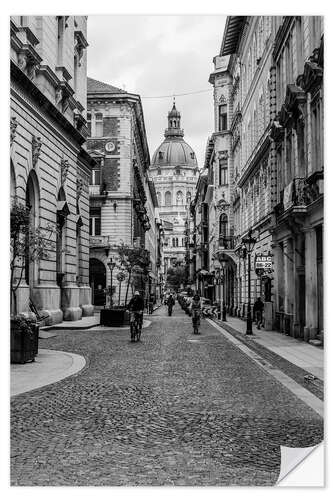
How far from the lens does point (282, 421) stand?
8297 mm

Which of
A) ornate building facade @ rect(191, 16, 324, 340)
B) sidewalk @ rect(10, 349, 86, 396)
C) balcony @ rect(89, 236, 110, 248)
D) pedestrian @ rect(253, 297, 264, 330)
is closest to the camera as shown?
sidewalk @ rect(10, 349, 86, 396)

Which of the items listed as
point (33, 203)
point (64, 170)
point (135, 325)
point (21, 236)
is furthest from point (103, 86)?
point (64, 170)

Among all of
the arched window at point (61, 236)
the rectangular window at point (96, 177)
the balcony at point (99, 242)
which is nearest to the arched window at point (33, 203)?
the arched window at point (61, 236)

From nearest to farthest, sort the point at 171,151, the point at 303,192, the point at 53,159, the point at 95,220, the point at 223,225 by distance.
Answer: the point at 303,192, the point at 171,151, the point at 53,159, the point at 95,220, the point at 223,225

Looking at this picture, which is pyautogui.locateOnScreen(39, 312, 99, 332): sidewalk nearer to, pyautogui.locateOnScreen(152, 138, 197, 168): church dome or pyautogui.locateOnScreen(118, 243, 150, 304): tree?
pyautogui.locateOnScreen(152, 138, 197, 168): church dome

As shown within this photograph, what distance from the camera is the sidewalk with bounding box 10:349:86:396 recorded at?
11128 mm

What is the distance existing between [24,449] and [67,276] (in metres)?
23.9

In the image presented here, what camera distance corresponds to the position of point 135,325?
70.2ft

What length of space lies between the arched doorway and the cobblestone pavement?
24980 mm

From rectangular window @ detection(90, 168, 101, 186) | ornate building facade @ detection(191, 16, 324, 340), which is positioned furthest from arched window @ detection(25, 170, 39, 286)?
rectangular window @ detection(90, 168, 101, 186)

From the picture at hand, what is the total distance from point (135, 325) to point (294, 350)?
597 centimetres

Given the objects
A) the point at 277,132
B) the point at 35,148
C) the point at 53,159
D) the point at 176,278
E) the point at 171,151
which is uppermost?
the point at 277,132

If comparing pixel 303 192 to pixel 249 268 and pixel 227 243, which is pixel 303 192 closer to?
pixel 249 268
